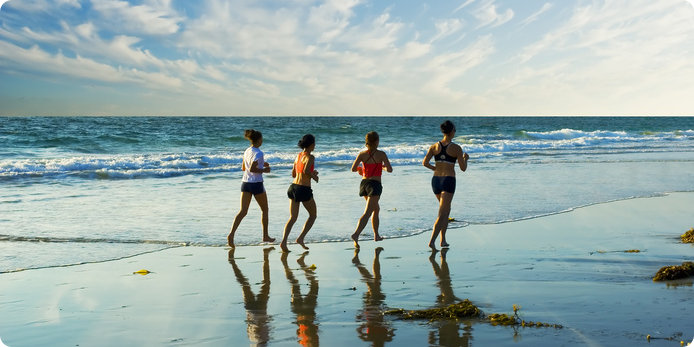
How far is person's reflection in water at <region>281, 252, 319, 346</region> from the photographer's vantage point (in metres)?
4.75

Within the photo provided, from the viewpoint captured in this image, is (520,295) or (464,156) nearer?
(520,295)

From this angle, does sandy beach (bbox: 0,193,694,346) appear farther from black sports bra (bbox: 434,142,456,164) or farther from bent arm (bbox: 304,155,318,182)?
black sports bra (bbox: 434,142,456,164)

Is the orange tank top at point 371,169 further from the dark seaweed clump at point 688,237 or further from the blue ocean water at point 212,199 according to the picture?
the dark seaweed clump at point 688,237

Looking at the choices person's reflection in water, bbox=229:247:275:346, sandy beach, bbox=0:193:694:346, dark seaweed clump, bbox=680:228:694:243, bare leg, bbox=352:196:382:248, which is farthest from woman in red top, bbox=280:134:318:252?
dark seaweed clump, bbox=680:228:694:243

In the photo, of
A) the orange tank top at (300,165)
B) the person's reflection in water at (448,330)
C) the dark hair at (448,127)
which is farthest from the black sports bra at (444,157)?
the person's reflection in water at (448,330)

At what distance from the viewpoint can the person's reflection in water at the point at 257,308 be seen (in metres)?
4.78

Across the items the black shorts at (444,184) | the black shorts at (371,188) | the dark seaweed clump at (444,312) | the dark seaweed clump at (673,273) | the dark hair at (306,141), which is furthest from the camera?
the black shorts at (371,188)

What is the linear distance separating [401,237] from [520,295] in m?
3.62

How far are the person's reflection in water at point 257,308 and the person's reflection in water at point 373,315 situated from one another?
760mm

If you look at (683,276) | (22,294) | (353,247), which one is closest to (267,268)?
(353,247)

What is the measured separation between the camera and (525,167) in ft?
73.0

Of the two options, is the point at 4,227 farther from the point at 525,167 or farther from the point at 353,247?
the point at 525,167

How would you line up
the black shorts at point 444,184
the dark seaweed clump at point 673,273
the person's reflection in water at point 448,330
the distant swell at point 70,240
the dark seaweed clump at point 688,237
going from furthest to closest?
the distant swell at point 70,240
the black shorts at point 444,184
the dark seaweed clump at point 688,237
the dark seaweed clump at point 673,273
the person's reflection in water at point 448,330

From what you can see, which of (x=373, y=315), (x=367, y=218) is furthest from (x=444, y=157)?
(x=373, y=315)
